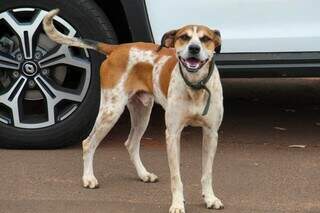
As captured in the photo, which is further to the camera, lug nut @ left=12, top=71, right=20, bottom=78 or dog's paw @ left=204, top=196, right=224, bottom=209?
lug nut @ left=12, top=71, right=20, bottom=78

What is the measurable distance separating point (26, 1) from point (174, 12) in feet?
3.74

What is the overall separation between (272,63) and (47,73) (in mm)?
1733

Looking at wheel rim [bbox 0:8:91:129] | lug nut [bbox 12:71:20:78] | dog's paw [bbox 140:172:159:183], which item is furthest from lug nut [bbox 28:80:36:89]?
dog's paw [bbox 140:172:159:183]

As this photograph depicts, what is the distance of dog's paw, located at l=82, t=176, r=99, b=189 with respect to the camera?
16.1 feet

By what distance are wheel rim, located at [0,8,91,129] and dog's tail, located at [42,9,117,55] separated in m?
0.36

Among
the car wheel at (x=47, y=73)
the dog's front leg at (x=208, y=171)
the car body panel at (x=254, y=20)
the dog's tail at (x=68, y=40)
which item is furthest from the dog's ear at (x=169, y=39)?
the car wheel at (x=47, y=73)

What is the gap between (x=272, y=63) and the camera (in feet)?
17.6

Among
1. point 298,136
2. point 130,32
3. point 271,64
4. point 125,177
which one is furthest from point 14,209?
point 298,136

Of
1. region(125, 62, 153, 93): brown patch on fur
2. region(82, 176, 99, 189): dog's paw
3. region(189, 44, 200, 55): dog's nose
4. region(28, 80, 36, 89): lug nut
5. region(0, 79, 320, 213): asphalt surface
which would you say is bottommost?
region(0, 79, 320, 213): asphalt surface

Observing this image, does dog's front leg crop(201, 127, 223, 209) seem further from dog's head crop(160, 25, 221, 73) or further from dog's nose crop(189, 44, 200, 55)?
dog's nose crop(189, 44, 200, 55)

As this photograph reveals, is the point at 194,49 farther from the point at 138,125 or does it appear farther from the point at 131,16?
the point at 131,16

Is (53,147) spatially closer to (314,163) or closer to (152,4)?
(152,4)

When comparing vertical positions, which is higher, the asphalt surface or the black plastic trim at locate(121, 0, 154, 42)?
the black plastic trim at locate(121, 0, 154, 42)

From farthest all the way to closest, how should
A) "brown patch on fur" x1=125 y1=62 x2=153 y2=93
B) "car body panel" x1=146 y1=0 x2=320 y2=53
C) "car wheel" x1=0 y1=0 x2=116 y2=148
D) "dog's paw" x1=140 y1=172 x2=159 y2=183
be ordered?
"car wheel" x1=0 y1=0 x2=116 y2=148 < "car body panel" x1=146 y1=0 x2=320 y2=53 < "dog's paw" x1=140 y1=172 x2=159 y2=183 < "brown patch on fur" x1=125 y1=62 x2=153 y2=93
